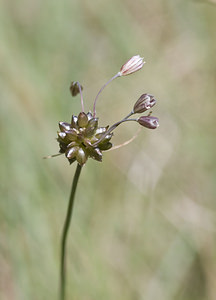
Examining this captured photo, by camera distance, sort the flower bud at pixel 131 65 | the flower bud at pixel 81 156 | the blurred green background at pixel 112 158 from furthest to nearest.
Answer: the blurred green background at pixel 112 158, the flower bud at pixel 131 65, the flower bud at pixel 81 156

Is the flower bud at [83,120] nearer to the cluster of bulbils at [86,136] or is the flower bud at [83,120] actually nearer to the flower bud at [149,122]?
the cluster of bulbils at [86,136]

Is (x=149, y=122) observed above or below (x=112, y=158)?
below

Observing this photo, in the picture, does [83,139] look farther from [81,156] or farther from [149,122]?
[149,122]

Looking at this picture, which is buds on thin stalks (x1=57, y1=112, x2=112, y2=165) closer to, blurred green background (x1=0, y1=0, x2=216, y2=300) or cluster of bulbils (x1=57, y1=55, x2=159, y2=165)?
cluster of bulbils (x1=57, y1=55, x2=159, y2=165)

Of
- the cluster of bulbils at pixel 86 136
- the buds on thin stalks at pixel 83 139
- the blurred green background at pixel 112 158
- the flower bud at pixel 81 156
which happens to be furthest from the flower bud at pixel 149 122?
the blurred green background at pixel 112 158

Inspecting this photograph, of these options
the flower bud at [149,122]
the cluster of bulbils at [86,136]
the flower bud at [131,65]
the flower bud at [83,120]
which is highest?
the flower bud at [131,65]

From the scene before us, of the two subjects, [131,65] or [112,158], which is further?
[112,158]

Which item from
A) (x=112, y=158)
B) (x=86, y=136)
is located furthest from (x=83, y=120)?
(x=112, y=158)

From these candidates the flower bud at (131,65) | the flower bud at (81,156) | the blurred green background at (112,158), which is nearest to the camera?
the flower bud at (81,156)

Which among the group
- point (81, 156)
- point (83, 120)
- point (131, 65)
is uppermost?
point (131, 65)
